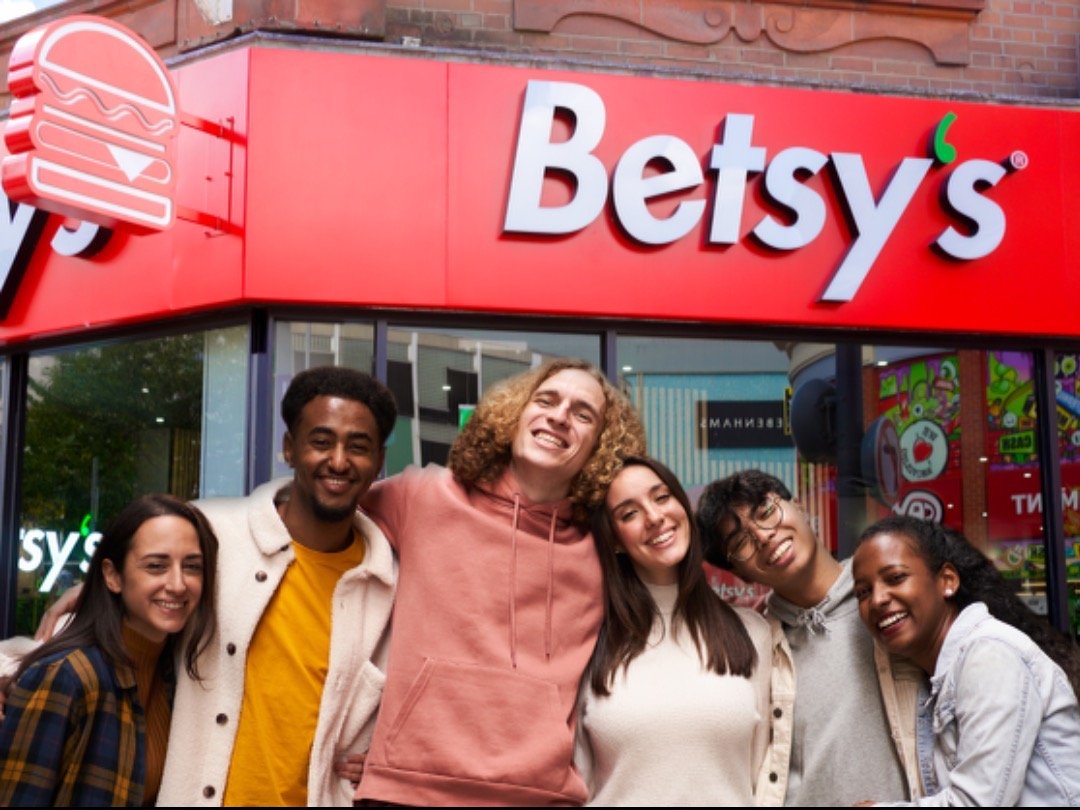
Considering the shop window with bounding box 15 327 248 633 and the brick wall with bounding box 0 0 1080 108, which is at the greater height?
the brick wall with bounding box 0 0 1080 108

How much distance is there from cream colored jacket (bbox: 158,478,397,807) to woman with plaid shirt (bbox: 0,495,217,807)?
0.19 ft

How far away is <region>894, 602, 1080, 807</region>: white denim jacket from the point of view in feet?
11.9

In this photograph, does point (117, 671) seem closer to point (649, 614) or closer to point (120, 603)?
point (120, 603)

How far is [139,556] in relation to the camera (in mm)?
3820

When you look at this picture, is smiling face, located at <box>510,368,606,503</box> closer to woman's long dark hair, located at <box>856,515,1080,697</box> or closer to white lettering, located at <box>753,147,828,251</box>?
woman's long dark hair, located at <box>856,515,1080,697</box>

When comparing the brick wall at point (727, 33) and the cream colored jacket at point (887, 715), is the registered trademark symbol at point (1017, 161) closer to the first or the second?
the brick wall at point (727, 33)

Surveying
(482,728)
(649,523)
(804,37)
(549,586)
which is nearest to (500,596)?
(549,586)

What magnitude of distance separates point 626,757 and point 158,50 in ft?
17.4

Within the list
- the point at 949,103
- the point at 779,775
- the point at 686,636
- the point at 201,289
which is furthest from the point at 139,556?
the point at 949,103

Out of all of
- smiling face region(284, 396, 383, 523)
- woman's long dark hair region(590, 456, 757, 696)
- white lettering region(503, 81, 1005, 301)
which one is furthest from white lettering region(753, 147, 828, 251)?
smiling face region(284, 396, 383, 523)

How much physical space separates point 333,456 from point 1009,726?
2.11 metres

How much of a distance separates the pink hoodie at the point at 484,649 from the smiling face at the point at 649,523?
139 mm

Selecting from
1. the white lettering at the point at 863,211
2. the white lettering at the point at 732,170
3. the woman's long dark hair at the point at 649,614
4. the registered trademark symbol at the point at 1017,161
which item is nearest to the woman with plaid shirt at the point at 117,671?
the woman's long dark hair at the point at 649,614

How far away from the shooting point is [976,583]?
4.14 meters
